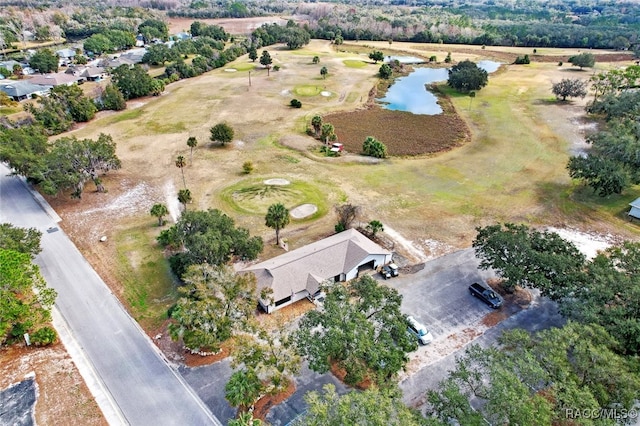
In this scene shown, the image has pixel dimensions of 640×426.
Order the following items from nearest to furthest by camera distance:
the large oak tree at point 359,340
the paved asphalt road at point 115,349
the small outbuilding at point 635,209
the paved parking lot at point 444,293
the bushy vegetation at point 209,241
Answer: the large oak tree at point 359,340 < the paved asphalt road at point 115,349 < the bushy vegetation at point 209,241 < the paved parking lot at point 444,293 < the small outbuilding at point 635,209

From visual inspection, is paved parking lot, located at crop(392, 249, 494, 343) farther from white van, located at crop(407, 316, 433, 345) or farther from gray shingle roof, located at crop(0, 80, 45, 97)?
gray shingle roof, located at crop(0, 80, 45, 97)

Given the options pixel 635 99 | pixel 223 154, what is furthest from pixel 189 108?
Result: pixel 635 99

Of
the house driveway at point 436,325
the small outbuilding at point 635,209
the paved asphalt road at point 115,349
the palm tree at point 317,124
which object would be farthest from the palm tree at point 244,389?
the palm tree at point 317,124

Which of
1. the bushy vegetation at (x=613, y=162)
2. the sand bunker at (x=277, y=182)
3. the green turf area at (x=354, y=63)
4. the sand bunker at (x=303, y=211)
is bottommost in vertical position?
the sand bunker at (x=277, y=182)

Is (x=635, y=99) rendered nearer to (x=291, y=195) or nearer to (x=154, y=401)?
(x=291, y=195)

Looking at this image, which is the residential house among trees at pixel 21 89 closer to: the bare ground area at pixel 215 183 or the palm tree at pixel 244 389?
the bare ground area at pixel 215 183

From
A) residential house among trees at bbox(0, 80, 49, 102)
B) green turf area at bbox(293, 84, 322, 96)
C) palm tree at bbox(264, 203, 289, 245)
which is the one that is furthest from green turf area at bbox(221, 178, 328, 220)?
residential house among trees at bbox(0, 80, 49, 102)
